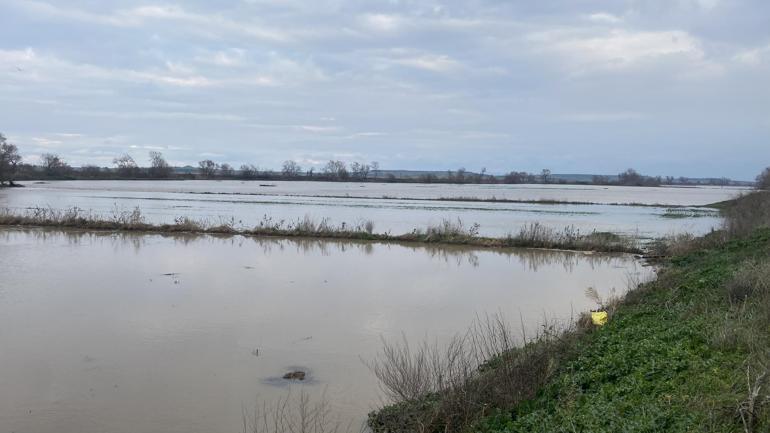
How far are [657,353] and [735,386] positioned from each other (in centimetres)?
156

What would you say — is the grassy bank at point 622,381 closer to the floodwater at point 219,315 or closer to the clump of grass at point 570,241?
the floodwater at point 219,315

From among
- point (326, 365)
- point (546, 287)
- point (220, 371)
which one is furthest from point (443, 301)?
point (220, 371)

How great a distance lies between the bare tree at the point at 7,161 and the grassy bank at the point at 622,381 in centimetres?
8370

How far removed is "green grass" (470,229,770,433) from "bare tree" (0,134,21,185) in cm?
8531

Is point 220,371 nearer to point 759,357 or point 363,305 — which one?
point 363,305

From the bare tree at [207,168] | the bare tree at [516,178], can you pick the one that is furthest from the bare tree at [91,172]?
the bare tree at [516,178]

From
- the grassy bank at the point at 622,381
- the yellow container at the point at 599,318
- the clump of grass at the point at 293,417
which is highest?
the grassy bank at the point at 622,381

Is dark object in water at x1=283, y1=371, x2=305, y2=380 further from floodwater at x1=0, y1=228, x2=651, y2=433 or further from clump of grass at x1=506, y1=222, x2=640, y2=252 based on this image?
clump of grass at x1=506, y1=222, x2=640, y2=252

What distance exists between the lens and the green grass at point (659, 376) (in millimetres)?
4777

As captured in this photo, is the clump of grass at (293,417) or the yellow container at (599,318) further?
the yellow container at (599,318)

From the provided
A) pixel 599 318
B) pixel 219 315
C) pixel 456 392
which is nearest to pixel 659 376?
pixel 456 392

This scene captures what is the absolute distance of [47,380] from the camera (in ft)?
25.6

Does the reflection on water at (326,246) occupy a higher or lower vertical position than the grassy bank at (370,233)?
lower

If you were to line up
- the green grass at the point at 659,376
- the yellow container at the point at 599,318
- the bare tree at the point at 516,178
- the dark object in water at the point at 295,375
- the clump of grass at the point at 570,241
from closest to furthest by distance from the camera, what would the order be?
the green grass at the point at 659,376 < the dark object in water at the point at 295,375 < the yellow container at the point at 599,318 < the clump of grass at the point at 570,241 < the bare tree at the point at 516,178
